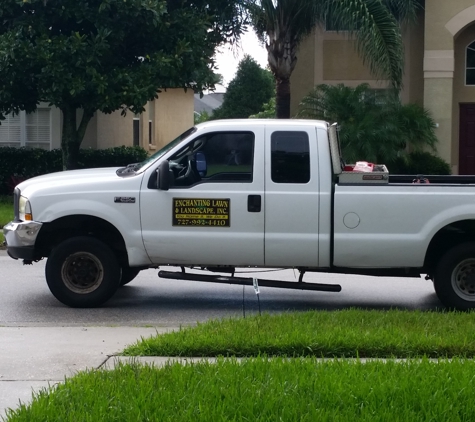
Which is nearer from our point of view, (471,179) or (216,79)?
(471,179)

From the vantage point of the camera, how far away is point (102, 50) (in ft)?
60.1

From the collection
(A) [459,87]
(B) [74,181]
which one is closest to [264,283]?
(B) [74,181]

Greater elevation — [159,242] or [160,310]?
[159,242]

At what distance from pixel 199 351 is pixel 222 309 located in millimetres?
2753

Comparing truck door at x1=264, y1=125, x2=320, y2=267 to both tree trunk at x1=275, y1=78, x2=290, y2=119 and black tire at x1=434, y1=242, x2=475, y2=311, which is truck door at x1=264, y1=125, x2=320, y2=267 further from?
tree trunk at x1=275, y1=78, x2=290, y2=119

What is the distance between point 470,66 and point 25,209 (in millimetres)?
18148

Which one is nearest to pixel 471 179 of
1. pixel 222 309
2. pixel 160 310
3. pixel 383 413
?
pixel 222 309

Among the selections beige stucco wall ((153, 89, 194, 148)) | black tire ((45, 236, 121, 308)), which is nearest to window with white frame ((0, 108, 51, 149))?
beige stucco wall ((153, 89, 194, 148))

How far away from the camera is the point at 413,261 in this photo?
916cm

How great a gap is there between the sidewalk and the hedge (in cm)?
1513

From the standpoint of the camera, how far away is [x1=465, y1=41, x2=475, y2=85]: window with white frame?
81.0ft

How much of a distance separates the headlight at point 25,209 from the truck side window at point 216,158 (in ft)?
5.20

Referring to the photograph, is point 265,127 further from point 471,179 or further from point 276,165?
A: point 471,179

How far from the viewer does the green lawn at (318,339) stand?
6.91 m
